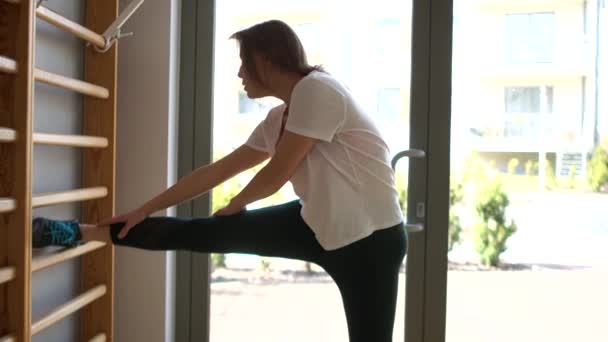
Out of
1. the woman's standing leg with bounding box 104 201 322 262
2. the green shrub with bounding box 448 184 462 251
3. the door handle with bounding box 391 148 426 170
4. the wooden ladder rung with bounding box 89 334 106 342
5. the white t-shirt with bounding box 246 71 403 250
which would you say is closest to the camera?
the white t-shirt with bounding box 246 71 403 250

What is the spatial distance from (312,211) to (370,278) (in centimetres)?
23

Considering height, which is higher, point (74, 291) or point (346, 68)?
point (346, 68)

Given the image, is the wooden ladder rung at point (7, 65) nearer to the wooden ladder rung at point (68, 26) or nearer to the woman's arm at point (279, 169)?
the wooden ladder rung at point (68, 26)

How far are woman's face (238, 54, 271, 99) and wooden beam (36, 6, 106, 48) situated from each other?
51 cm

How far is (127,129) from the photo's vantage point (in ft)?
7.82

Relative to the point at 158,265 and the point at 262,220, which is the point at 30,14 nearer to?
the point at 262,220

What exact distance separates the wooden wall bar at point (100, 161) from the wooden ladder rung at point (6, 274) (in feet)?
1.87

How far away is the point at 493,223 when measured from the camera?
2.44 m

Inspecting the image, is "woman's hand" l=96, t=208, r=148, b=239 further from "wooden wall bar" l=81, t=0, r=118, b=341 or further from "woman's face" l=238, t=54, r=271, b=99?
"woman's face" l=238, t=54, r=271, b=99

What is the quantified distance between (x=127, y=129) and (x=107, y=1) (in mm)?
475

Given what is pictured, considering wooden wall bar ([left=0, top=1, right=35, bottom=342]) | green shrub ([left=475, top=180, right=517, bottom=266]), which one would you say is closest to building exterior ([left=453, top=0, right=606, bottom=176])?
green shrub ([left=475, top=180, right=517, bottom=266])

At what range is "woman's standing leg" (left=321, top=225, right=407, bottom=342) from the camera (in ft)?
5.61

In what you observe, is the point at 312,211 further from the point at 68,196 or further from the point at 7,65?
the point at 7,65

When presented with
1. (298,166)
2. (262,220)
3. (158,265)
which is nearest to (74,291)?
(158,265)
